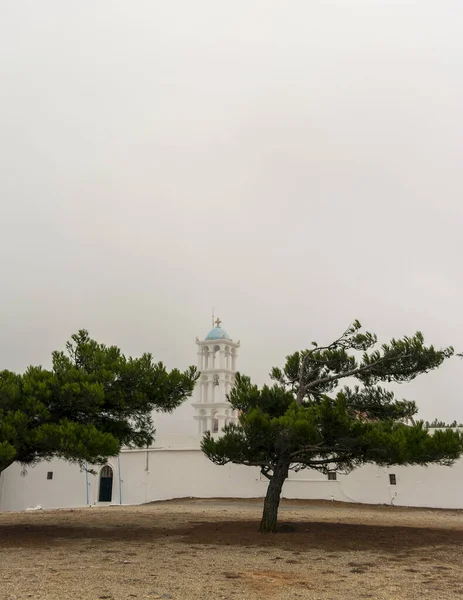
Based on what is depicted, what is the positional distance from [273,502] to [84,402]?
521 centimetres

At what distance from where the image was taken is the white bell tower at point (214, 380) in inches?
1481

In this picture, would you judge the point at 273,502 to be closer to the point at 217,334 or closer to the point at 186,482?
the point at 186,482

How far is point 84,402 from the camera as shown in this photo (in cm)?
1252

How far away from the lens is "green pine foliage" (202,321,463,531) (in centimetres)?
1120

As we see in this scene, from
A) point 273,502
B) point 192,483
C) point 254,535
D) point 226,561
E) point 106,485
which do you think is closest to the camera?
point 226,561

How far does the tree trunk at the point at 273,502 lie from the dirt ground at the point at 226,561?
1.22 feet

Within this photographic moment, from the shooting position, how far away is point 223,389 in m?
37.8

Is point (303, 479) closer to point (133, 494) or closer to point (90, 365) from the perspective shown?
point (133, 494)

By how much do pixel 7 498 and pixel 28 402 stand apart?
2102 cm

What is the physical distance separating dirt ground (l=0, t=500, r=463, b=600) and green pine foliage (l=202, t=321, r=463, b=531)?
175 centimetres

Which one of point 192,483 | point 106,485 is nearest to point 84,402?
point 192,483

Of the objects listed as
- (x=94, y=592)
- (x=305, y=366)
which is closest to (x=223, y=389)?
(x=305, y=366)

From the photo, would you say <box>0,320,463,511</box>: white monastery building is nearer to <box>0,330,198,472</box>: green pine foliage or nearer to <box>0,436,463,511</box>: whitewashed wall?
<box>0,436,463,511</box>: whitewashed wall

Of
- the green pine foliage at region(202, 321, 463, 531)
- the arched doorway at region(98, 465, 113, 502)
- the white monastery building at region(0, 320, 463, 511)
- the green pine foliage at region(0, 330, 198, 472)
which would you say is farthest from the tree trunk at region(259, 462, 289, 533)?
the arched doorway at region(98, 465, 113, 502)
